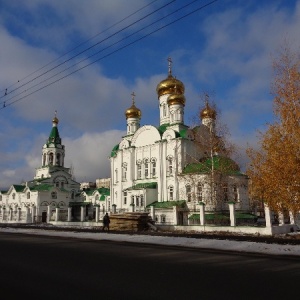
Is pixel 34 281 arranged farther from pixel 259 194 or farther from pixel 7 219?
pixel 7 219

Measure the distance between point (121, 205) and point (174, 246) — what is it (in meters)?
26.1

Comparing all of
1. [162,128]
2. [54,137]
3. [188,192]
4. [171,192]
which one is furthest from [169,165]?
[54,137]

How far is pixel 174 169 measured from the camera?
35.0 metres

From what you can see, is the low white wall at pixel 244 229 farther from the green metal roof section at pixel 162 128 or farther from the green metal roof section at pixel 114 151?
the green metal roof section at pixel 114 151

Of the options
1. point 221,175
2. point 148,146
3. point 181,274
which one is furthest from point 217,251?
point 148,146

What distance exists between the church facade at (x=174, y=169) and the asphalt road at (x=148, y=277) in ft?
53.1

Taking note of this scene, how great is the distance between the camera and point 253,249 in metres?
11.6

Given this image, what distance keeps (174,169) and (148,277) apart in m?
28.3

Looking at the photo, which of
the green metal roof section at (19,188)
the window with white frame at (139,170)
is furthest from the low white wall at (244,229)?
the green metal roof section at (19,188)

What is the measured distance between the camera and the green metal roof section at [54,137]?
58.7m

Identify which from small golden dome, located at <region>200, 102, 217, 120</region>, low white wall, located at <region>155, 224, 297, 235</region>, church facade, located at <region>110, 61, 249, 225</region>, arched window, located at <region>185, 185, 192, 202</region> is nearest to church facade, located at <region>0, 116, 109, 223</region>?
church facade, located at <region>110, 61, 249, 225</region>

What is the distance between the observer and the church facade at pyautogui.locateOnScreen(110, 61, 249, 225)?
25.8 m

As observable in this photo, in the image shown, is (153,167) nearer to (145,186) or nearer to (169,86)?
(145,186)

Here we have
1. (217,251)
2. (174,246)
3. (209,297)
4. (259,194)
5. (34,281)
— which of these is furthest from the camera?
(259,194)
